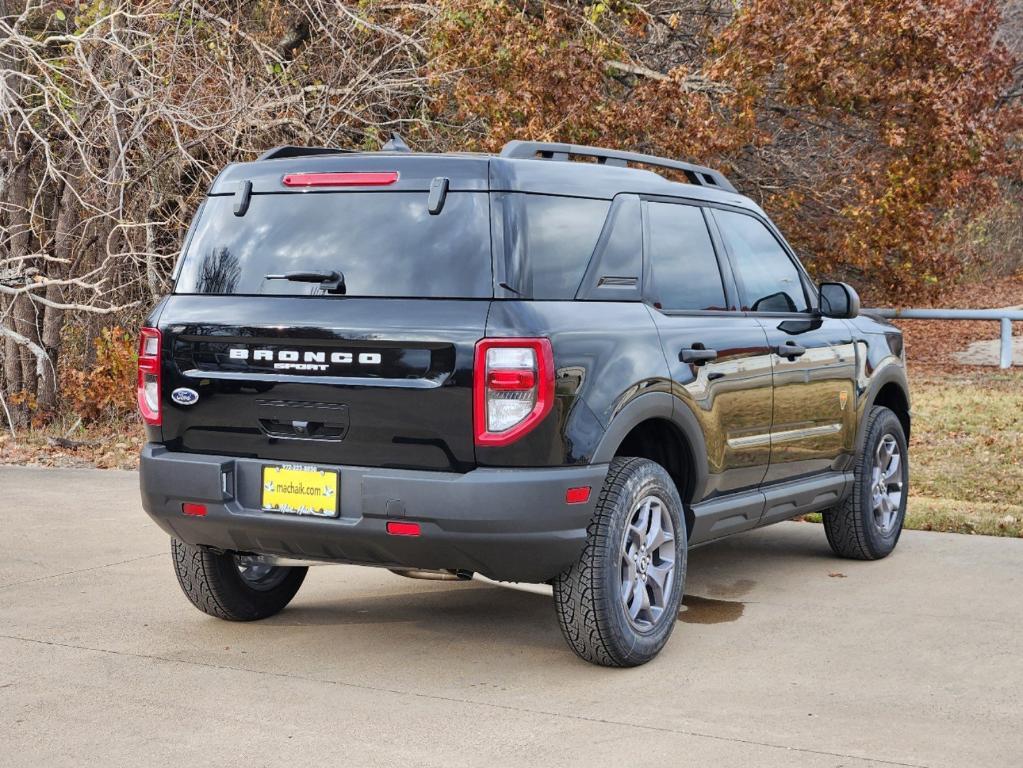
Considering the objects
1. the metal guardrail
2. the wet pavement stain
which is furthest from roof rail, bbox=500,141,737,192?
the metal guardrail

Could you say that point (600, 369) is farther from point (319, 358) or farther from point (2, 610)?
point (2, 610)

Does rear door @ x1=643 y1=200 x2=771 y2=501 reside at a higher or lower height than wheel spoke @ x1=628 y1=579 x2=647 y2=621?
higher

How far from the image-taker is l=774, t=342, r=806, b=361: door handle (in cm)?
673

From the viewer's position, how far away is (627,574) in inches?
220

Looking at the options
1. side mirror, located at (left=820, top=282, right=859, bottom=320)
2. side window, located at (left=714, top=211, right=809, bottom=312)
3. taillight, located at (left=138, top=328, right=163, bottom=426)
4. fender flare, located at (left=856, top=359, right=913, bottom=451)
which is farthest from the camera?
fender flare, located at (left=856, top=359, right=913, bottom=451)

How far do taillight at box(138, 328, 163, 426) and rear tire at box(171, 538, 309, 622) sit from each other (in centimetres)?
71

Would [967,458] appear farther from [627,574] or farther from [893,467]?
[627,574]

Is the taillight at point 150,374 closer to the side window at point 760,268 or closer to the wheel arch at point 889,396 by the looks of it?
the side window at point 760,268

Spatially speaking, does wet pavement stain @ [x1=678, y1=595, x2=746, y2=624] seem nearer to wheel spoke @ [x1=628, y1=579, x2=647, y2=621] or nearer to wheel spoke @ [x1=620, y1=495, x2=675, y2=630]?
wheel spoke @ [x1=620, y1=495, x2=675, y2=630]

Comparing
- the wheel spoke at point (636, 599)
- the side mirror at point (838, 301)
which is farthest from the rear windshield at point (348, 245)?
the side mirror at point (838, 301)

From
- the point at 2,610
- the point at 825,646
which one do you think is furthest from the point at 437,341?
the point at 2,610

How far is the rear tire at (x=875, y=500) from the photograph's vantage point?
7.68 meters

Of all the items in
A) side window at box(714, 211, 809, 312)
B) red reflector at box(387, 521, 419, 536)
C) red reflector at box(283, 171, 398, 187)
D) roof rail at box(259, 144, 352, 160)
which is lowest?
red reflector at box(387, 521, 419, 536)

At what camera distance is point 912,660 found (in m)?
5.72
